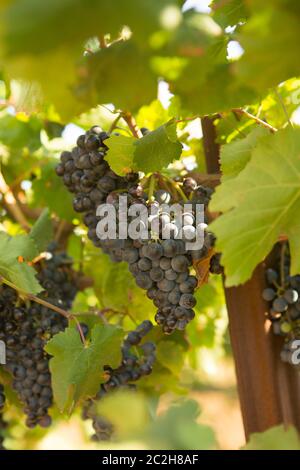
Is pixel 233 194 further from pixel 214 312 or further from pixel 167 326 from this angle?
pixel 214 312

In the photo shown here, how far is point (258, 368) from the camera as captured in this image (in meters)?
1.36

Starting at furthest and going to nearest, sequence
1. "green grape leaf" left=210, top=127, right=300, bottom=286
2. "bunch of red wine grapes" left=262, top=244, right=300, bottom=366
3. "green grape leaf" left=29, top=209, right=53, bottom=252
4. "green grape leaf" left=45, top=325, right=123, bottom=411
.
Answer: "green grape leaf" left=29, top=209, right=53, bottom=252 < "bunch of red wine grapes" left=262, top=244, right=300, bottom=366 < "green grape leaf" left=45, top=325, right=123, bottom=411 < "green grape leaf" left=210, top=127, right=300, bottom=286

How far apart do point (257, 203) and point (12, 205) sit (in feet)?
3.70

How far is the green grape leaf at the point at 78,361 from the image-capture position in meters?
1.27

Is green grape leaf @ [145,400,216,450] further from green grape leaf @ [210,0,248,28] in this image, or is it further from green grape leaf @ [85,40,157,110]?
green grape leaf @ [210,0,248,28]

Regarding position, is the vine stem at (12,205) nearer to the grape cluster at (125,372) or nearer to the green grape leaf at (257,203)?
the grape cluster at (125,372)

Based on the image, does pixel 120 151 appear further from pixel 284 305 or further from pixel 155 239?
pixel 284 305

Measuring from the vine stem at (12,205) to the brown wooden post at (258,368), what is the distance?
0.75 meters

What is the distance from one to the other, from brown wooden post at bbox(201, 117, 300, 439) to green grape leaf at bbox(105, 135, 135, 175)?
13.5 inches

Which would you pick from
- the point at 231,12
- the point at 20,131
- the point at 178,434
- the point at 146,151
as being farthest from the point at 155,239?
the point at 20,131

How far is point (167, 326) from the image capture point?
46.3 inches

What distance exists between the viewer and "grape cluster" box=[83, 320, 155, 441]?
141cm

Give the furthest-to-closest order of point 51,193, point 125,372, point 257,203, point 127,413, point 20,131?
1. point 20,131
2. point 51,193
3. point 125,372
4. point 257,203
5. point 127,413

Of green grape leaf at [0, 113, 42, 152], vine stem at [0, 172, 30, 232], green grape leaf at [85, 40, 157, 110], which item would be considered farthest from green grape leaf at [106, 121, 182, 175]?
green grape leaf at [0, 113, 42, 152]
